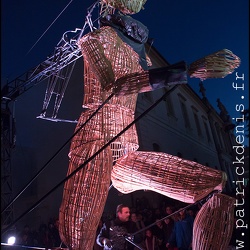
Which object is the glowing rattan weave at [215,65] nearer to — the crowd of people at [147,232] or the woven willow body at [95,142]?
the woven willow body at [95,142]

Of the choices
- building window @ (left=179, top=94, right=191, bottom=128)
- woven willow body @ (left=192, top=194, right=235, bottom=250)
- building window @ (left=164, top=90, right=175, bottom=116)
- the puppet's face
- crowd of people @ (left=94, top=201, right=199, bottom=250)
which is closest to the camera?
woven willow body @ (left=192, top=194, right=235, bottom=250)

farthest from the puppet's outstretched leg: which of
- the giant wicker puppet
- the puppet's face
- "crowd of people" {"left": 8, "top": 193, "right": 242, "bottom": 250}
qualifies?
the puppet's face

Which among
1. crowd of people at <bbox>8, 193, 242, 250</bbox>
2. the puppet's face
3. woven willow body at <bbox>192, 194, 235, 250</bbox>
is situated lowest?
crowd of people at <bbox>8, 193, 242, 250</bbox>

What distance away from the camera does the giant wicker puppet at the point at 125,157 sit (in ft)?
5.02

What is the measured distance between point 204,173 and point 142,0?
1.56m

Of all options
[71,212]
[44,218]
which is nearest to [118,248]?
[71,212]

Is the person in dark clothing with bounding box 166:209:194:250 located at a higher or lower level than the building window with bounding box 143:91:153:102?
lower

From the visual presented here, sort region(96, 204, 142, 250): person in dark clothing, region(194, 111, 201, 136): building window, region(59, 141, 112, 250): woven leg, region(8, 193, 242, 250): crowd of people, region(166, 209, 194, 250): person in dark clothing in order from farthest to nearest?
region(194, 111, 201, 136): building window < region(166, 209, 194, 250): person in dark clothing < region(8, 193, 242, 250): crowd of people < region(96, 204, 142, 250): person in dark clothing < region(59, 141, 112, 250): woven leg

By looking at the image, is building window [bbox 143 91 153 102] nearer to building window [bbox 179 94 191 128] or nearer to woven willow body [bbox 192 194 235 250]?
building window [bbox 179 94 191 128]

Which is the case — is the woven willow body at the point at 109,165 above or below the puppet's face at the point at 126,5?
below

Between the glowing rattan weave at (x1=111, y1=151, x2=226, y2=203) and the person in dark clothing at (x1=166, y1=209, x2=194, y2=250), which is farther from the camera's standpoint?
the person in dark clothing at (x1=166, y1=209, x2=194, y2=250)

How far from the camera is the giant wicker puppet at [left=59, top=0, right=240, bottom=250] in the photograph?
1.53 meters

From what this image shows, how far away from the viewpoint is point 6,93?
741 cm

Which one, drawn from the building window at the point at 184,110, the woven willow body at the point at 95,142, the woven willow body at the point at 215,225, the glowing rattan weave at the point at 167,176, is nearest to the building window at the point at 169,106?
the building window at the point at 184,110
